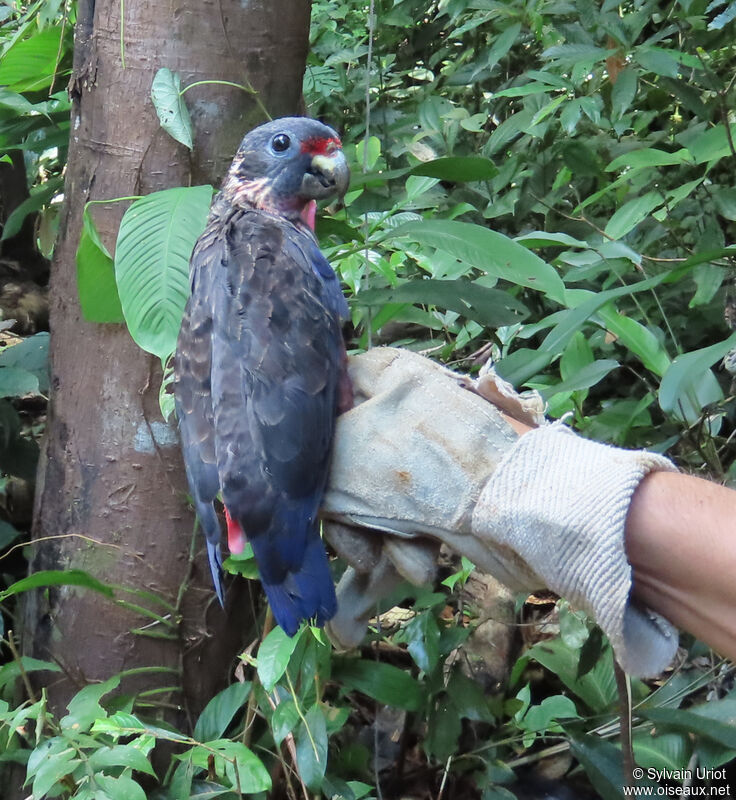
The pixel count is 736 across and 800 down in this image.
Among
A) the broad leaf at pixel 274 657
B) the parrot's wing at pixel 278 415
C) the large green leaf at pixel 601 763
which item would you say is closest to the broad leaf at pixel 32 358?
the parrot's wing at pixel 278 415

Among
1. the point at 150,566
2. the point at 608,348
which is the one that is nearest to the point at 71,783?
the point at 150,566

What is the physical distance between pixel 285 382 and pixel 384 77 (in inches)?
85.8

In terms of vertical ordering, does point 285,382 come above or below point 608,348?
above

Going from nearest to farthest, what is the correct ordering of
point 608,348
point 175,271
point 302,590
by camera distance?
point 302,590, point 175,271, point 608,348

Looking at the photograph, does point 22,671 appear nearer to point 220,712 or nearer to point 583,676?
point 220,712

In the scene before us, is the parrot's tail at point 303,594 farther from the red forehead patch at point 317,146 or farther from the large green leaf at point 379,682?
the red forehead patch at point 317,146

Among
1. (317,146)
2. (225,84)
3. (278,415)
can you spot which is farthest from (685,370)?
(225,84)

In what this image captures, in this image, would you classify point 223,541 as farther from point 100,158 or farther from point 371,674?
point 100,158

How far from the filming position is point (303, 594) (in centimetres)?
121

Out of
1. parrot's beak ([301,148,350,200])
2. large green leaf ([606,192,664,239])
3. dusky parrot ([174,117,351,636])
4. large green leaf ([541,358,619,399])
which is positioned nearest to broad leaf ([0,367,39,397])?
dusky parrot ([174,117,351,636])

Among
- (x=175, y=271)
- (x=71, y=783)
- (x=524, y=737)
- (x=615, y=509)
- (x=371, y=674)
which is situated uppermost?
(x=175, y=271)

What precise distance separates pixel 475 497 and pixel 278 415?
0.99ft

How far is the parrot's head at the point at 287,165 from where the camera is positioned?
153 centimetres

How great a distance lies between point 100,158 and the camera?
1619mm
